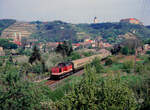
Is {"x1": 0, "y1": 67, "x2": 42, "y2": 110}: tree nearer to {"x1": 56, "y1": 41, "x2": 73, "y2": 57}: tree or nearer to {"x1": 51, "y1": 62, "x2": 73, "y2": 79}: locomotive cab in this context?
{"x1": 51, "y1": 62, "x2": 73, "y2": 79}: locomotive cab

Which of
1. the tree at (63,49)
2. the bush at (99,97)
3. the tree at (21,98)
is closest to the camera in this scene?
the bush at (99,97)

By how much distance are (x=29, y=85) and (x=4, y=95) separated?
5.59ft

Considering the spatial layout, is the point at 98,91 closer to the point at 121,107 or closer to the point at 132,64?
the point at 121,107

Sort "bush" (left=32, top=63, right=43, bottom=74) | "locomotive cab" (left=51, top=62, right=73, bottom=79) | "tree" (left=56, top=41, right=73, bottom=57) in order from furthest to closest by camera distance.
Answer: "tree" (left=56, top=41, right=73, bottom=57), "bush" (left=32, top=63, right=43, bottom=74), "locomotive cab" (left=51, top=62, right=73, bottom=79)

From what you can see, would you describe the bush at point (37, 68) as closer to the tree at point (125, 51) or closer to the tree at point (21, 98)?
the tree at point (21, 98)

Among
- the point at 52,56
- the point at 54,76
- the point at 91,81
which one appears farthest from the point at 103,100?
the point at 52,56

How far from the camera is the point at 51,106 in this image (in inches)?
336

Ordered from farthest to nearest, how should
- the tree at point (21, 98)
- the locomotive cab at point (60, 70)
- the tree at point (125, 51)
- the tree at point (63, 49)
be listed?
the tree at point (125, 51), the tree at point (63, 49), the locomotive cab at point (60, 70), the tree at point (21, 98)

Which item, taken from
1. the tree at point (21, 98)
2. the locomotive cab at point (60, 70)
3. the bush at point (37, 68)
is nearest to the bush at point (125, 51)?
the bush at point (37, 68)

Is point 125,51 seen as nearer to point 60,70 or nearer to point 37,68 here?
point 37,68

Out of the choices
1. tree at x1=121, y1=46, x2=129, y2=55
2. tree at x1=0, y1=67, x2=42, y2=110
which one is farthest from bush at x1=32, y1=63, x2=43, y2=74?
tree at x1=121, y1=46, x2=129, y2=55

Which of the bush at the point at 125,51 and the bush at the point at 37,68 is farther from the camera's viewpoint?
the bush at the point at 125,51

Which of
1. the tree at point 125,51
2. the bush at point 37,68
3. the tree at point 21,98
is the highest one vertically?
the tree at point 21,98

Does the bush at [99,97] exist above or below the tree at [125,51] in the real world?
above
